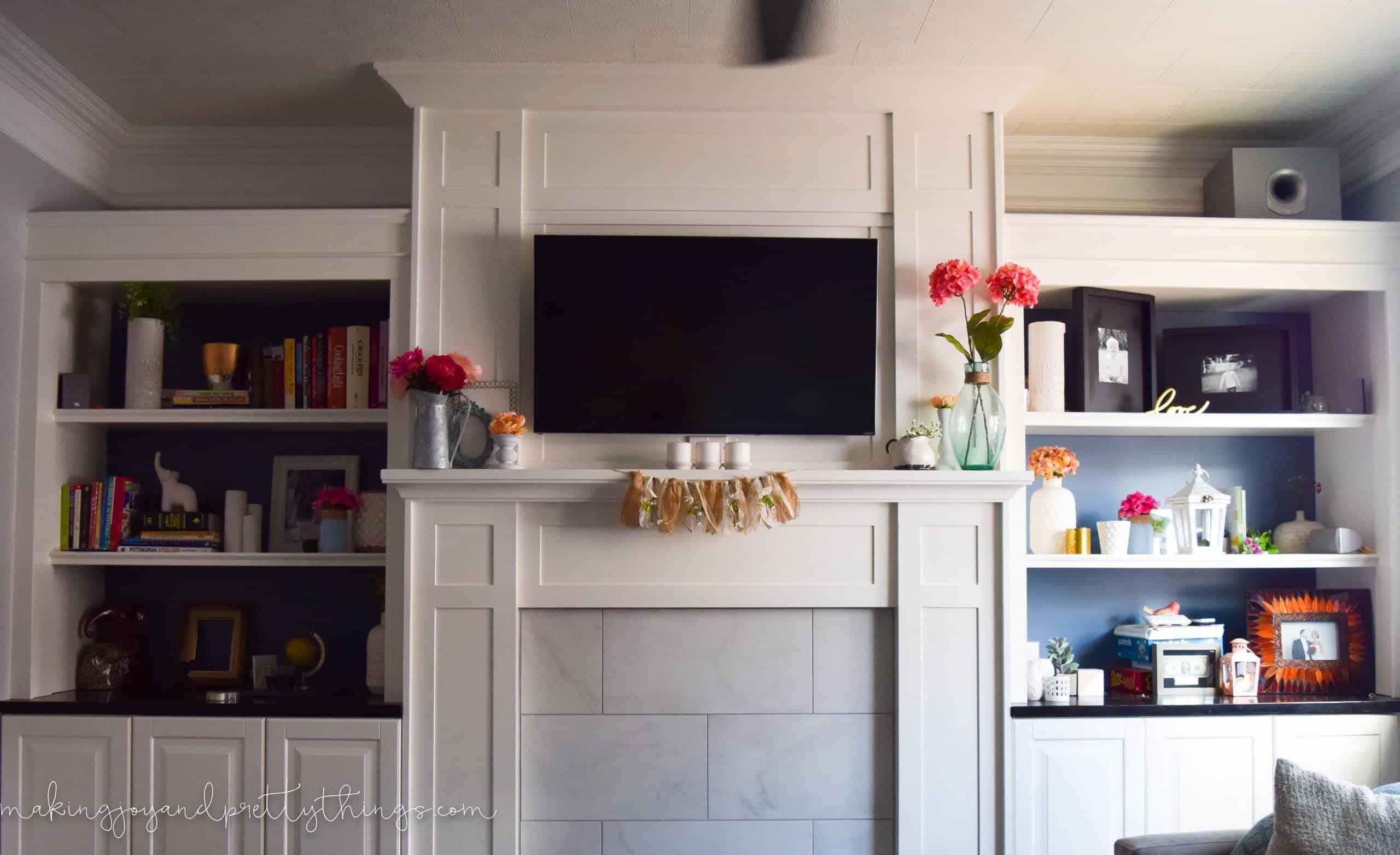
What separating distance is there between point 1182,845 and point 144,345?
3.22 meters

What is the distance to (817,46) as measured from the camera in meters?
1.05

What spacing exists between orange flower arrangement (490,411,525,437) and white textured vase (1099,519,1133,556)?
1902mm

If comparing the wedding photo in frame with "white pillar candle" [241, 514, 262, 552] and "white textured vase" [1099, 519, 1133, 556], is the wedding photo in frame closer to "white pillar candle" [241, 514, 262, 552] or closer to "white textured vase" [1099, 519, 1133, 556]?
"white textured vase" [1099, 519, 1133, 556]

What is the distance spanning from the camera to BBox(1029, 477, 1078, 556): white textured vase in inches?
130

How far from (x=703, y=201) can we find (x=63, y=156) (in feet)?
6.65

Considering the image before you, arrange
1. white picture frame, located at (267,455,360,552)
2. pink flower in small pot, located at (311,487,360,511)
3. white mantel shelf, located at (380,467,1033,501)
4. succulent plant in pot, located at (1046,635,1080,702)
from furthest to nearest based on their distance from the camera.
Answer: white picture frame, located at (267,455,360,552) < pink flower in small pot, located at (311,487,360,511) < succulent plant in pot, located at (1046,635,1080,702) < white mantel shelf, located at (380,467,1033,501)

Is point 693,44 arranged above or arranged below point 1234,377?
above

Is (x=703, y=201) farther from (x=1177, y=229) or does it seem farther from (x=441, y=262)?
(x=1177, y=229)

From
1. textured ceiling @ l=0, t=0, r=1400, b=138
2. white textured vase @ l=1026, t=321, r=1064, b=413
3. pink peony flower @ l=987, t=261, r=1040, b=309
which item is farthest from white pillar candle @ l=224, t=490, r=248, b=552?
white textured vase @ l=1026, t=321, r=1064, b=413

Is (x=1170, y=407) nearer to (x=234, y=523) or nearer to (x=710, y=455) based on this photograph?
(x=710, y=455)

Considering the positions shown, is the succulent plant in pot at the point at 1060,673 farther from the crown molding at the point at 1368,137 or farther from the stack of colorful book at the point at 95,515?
the stack of colorful book at the point at 95,515

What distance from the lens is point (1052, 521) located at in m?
3.31

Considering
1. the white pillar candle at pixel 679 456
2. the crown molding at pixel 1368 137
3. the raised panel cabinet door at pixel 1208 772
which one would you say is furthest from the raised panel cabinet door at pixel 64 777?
the crown molding at pixel 1368 137

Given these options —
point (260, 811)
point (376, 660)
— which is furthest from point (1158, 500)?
point (260, 811)
